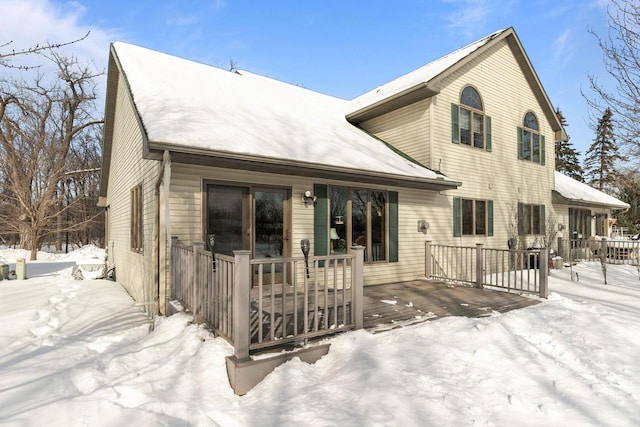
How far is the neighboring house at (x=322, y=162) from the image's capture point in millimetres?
6055

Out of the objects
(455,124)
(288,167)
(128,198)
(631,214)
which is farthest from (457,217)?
(631,214)

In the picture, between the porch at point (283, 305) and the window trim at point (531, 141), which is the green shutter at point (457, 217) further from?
the window trim at point (531, 141)

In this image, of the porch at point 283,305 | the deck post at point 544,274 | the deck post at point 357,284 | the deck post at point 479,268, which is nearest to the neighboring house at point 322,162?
the porch at point 283,305

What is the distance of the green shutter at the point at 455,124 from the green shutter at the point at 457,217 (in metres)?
1.77

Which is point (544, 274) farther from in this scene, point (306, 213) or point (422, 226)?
point (306, 213)

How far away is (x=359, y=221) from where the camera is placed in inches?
318

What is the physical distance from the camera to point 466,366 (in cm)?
359

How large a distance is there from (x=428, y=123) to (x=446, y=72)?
4.98 feet

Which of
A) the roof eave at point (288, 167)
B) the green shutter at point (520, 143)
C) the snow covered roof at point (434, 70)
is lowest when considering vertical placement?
the roof eave at point (288, 167)

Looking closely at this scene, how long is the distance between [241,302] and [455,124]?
9.06 meters

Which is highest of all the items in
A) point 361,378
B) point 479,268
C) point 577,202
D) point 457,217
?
point 577,202

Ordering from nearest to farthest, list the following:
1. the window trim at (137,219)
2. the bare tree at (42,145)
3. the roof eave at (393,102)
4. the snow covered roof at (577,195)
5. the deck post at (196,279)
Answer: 1. the deck post at (196,279)
2. the window trim at (137,219)
3. the roof eave at (393,102)
4. the snow covered roof at (577,195)
5. the bare tree at (42,145)

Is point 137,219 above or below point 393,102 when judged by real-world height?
below

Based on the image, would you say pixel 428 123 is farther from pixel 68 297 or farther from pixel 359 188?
pixel 68 297
